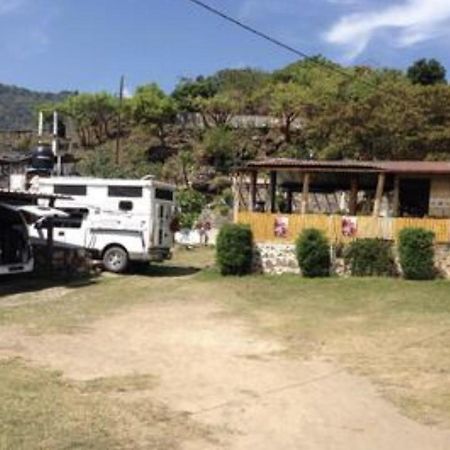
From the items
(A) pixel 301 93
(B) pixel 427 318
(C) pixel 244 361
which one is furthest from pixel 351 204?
(A) pixel 301 93

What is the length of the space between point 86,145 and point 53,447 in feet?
232

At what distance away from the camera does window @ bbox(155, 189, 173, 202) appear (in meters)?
25.4

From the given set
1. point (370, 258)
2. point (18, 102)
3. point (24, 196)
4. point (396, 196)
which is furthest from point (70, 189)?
point (18, 102)

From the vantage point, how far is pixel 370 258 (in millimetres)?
24375

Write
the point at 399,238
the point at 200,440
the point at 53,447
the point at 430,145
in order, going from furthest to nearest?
the point at 430,145 → the point at 399,238 → the point at 200,440 → the point at 53,447

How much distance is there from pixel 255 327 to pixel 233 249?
8574 millimetres

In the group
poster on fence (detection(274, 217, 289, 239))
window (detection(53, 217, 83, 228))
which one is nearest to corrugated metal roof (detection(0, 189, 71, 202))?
window (detection(53, 217, 83, 228))

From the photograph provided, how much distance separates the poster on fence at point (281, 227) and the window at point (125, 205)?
166 inches

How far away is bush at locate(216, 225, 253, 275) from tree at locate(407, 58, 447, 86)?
4508cm

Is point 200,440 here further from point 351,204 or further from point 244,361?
point 351,204

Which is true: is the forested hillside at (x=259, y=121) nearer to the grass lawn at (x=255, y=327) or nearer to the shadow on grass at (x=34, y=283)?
the grass lawn at (x=255, y=327)

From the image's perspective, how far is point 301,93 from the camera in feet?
194

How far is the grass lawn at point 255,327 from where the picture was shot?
28.2ft

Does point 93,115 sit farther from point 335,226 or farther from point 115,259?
point 335,226
